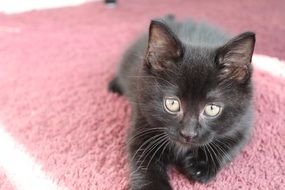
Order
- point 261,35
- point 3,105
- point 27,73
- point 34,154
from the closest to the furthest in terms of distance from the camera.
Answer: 1. point 34,154
2. point 3,105
3. point 27,73
4. point 261,35

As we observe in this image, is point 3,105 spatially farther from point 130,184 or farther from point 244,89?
point 244,89

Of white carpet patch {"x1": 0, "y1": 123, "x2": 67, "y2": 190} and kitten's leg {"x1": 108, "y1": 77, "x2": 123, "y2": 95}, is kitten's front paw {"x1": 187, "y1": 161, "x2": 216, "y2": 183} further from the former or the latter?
kitten's leg {"x1": 108, "y1": 77, "x2": 123, "y2": 95}

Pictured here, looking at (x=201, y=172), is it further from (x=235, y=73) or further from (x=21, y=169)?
(x=21, y=169)

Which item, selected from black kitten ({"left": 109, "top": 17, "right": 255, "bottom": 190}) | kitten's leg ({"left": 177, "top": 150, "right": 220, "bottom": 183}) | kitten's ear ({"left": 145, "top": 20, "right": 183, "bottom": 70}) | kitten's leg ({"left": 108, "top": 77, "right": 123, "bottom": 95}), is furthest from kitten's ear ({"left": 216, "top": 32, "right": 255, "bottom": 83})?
kitten's leg ({"left": 108, "top": 77, "right": 123, "bottom": 95})

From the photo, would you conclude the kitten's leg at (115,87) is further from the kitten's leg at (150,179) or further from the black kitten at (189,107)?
the kitten's leg at (150,179)

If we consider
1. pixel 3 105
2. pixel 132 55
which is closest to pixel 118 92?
pixel 132 55

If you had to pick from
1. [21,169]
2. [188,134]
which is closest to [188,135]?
[188,134]

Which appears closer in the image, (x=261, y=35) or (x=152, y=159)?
(x=152, y=159)

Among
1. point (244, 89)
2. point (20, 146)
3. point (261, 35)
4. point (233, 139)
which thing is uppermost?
point (244, 89)
